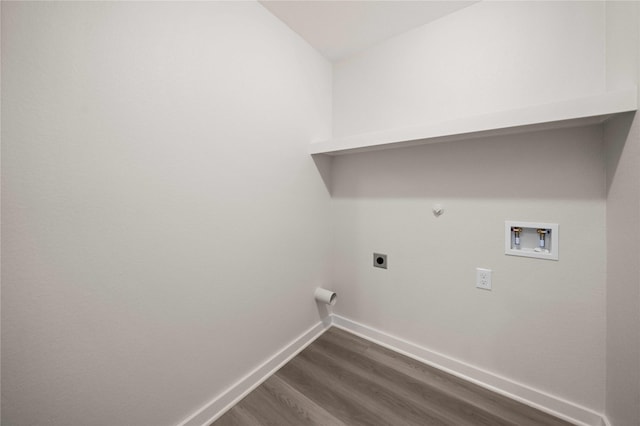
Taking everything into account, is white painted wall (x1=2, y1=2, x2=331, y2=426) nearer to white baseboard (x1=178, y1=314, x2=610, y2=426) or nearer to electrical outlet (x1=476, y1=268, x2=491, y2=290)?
white baseboard (x1=178, y1=314, x2=610, y2=426)

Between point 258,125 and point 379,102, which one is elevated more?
point 379,102

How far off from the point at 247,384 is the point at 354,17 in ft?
7.47

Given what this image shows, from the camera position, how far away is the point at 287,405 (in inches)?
47.6

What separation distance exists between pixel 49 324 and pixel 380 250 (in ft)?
5.38

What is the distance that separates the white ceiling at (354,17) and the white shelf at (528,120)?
73cm

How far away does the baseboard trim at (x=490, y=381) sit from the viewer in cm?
109

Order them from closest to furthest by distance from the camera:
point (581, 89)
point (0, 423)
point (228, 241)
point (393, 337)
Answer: point (0, 423) < point (581, 89) < point (228, 241) < point (393, 337)

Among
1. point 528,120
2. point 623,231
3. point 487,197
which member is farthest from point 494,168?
point 623,231

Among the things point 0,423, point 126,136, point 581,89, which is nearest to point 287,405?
point 0,423

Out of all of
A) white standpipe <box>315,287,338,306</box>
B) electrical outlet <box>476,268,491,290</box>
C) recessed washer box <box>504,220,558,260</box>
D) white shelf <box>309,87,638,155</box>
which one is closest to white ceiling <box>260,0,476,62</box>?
white shelf <box>309,87,638,155</box>

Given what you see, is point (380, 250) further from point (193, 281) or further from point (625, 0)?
point (625, 0)

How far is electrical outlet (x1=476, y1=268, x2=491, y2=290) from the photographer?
50.7 inches

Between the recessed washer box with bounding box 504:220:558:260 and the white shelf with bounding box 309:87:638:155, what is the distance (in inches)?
18.8

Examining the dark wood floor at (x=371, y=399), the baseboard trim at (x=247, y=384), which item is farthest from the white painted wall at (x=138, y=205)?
the dark wood floor at (x=371, y=399)
